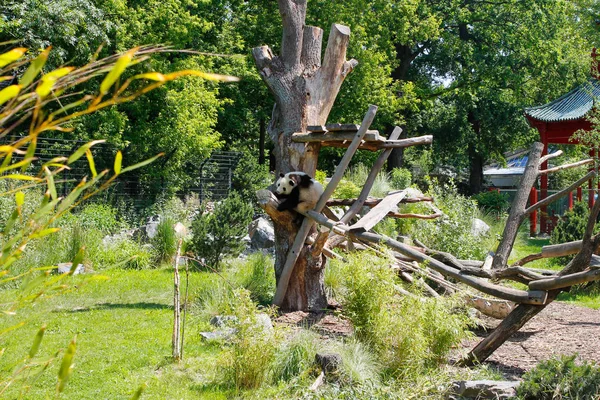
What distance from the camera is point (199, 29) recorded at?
22406mm

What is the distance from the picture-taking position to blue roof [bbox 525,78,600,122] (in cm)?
1895

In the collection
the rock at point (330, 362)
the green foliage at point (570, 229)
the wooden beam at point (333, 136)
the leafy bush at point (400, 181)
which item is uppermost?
the wooden beam at point (333, 136)

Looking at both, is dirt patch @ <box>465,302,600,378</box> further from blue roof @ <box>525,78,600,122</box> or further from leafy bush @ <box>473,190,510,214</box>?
leafy bush @ <box>473,190,510,214</box>

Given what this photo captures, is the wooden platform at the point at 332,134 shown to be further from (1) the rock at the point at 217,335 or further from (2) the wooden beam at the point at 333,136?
(1) the rock at the point at 217,335

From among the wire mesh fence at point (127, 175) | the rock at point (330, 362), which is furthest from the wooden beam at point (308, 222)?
the wire mesh fence at point (127, 175)

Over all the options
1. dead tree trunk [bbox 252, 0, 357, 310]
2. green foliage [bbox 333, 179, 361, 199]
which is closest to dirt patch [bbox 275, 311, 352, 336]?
dead tree trunk [bbox 252, 0, 357, 310]

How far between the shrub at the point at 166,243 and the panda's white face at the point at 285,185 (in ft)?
19.5

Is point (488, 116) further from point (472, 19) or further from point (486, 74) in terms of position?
point (472, 19)

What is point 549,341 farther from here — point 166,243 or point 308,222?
point 166,243

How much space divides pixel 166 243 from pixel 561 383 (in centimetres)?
1034

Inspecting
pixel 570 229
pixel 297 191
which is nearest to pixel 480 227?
pixel 570 229

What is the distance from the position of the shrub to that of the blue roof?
12238mm

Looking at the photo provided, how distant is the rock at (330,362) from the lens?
5.55 m

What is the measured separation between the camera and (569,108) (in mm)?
19609
